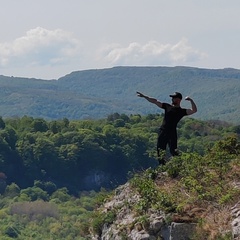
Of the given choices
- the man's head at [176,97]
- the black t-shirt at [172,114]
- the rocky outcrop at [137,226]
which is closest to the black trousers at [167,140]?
the black t-shirt at [172,114]

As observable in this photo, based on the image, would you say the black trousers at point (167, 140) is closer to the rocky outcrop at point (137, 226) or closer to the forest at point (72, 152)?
the rocky outcrop at point (137, 226)

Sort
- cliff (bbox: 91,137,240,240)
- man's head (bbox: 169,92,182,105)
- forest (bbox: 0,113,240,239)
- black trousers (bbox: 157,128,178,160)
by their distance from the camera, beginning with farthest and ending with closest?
forest (bbox: 0,113,240,239) → black trousers (bbox: 157,128,178,160) → man's head (bbox: 169,92,182,105) → cliff (bbox: 91,137,240,240)

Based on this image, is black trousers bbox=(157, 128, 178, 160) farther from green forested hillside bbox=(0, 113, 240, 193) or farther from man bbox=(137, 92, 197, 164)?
green forested hillside bbox=(0, 113, 240, 193)

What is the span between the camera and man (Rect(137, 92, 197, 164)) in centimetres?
1288

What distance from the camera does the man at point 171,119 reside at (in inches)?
507

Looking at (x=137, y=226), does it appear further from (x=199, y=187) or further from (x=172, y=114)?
(x=172, y=114)

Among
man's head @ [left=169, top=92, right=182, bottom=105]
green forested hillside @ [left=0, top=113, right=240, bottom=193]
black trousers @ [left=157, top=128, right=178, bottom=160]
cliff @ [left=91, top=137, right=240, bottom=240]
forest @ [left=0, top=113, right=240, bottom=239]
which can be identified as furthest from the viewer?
green forested hillside @ [left=0, top=113, right=240, bottom=193]

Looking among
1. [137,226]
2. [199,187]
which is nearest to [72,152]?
[199,187]

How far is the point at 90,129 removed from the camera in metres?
114

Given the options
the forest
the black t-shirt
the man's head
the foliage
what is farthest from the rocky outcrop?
the forest

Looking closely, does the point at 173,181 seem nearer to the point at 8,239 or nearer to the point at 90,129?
the point at 8,239

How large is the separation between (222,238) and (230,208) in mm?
652

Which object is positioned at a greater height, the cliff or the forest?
the cliff

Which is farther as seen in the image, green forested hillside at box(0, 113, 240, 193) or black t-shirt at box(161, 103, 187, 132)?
green forested hillside at box(0, 113, 240, 193)
